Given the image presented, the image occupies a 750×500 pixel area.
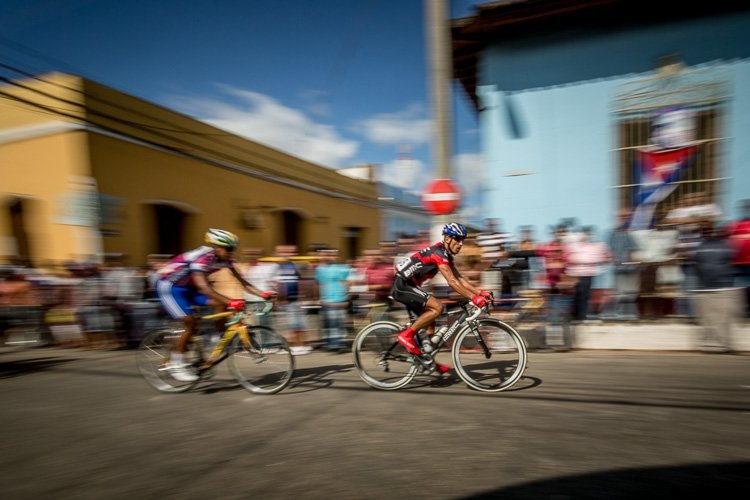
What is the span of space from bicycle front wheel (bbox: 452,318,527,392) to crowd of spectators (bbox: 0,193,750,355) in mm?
1963

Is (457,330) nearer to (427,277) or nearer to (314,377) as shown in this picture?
(427,277)

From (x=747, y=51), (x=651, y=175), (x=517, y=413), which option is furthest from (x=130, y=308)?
(x=747, y=51)

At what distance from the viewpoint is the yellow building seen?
35.6 feet

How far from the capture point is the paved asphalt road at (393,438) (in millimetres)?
2852

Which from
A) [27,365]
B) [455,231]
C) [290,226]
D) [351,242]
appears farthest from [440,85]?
[351,242]

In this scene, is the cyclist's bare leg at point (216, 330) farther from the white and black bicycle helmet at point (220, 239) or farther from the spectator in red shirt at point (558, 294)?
the spectator in red shirt at point (558, 294)

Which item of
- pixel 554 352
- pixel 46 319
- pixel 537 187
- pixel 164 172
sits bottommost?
pixel 554 352

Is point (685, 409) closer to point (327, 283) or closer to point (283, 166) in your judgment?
point (327, 283)

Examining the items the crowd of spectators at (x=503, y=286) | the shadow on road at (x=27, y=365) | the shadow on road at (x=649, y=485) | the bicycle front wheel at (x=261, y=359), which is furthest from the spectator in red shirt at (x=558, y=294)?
the shadow on road at (x=27, y=365)

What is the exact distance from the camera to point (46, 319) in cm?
888

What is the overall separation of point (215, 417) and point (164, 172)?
10933 millimetres

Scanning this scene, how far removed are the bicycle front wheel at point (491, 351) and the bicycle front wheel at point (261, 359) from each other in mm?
1898

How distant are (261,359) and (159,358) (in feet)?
4.17

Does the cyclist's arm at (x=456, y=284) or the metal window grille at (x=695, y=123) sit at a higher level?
the metal window grille at (x=695, y=123)
